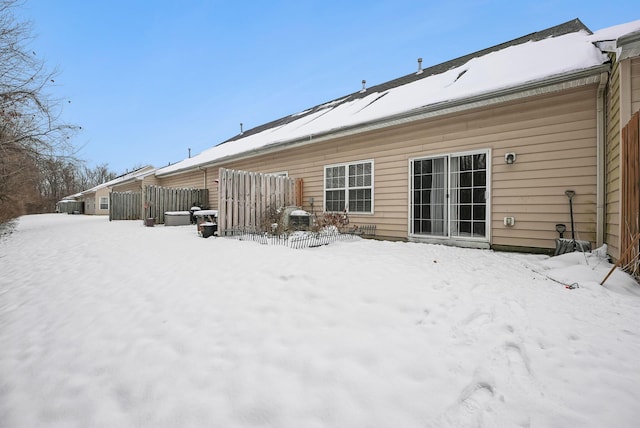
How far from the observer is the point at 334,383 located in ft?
4.76

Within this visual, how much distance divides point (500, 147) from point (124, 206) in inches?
654

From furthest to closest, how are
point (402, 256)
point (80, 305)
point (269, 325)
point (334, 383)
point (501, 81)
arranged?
1. point (501, 81)
2. point (402, 256)
3. point (80, 305)
4. point (269, 325)
5. point (334, 383)

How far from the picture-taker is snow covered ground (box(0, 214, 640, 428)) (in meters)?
1.28

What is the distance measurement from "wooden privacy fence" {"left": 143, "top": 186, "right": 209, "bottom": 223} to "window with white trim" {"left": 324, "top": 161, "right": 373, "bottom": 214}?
24.1ft

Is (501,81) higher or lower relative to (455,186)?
higher

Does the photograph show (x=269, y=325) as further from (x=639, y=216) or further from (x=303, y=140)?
(x=303, y=140)

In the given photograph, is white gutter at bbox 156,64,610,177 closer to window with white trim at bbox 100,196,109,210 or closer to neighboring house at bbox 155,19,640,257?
neighboring house at bbox 155,19,640,257

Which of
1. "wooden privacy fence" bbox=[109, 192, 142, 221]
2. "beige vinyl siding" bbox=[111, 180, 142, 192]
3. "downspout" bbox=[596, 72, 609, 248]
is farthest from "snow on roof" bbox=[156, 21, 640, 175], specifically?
"beige vinyl siding" bbox=[111, 180, 142, 192]

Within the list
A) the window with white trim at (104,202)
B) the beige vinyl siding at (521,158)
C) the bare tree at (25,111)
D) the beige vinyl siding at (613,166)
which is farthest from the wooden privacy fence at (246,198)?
the window with white trim at (104,202)

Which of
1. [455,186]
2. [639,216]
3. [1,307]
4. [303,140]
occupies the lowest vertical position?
[1,307]

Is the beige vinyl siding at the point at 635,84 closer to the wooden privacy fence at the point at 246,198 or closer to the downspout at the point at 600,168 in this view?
the downspout at the point at 600,168

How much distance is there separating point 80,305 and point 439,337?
3205mm

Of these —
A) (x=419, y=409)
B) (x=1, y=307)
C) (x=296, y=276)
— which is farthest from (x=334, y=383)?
(x=1, y=307)

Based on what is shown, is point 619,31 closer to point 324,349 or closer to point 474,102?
point 474,102
